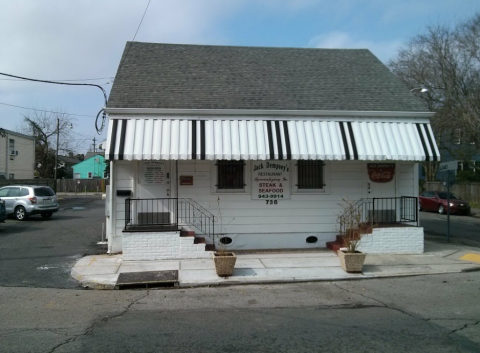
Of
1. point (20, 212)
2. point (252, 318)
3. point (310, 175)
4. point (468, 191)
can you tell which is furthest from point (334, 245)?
point (468, 191)

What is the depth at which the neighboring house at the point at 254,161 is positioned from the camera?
10.8 meters

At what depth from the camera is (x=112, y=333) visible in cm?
553

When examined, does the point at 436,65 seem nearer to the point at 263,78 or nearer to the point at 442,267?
the point at 263,78

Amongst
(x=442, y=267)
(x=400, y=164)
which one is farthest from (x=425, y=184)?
(x=442, y=267)

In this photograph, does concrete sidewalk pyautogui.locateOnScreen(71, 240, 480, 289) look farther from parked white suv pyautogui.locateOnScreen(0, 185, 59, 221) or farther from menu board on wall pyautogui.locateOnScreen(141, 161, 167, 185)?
parked white suv pyautogui.locateOnScreen(0, 185, 59, 221)

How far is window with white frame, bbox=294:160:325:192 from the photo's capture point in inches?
484

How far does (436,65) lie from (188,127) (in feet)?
86.7

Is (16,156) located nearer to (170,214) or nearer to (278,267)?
(170,214)

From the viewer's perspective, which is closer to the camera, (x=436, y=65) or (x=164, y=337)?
(x=164, y=337)

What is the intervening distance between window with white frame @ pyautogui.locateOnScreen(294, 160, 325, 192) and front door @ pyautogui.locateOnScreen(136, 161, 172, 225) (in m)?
3.78

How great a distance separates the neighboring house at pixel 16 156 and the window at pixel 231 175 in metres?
31.4

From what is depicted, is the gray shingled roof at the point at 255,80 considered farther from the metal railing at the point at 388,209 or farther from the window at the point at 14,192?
the window at the point at 14,192

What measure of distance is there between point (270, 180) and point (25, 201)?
49.4 feet

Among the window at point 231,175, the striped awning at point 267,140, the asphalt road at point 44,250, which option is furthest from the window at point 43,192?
the window at point 231,175
